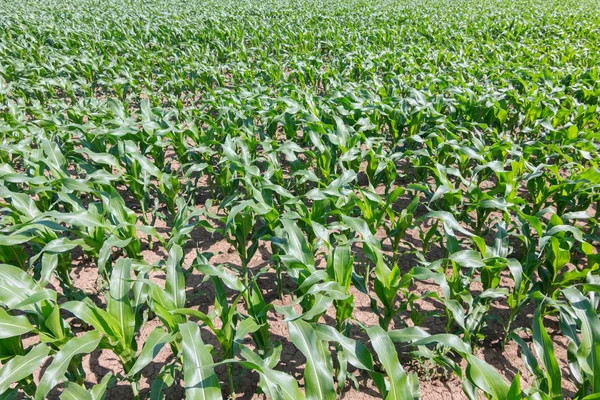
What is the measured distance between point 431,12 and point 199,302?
13139 millimetres

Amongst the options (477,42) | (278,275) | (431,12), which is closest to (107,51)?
(278,275)

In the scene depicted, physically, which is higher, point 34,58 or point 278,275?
point 34,58

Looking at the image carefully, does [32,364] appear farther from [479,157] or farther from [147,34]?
[147,34]

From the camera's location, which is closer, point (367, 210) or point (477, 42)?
point (367, 210)

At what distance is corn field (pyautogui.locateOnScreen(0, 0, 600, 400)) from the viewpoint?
1685 mm

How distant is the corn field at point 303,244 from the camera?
1685mm

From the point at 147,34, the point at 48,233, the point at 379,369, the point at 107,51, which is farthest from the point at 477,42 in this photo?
the point at 48,233

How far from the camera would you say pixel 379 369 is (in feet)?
7.11

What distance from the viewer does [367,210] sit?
2.61m

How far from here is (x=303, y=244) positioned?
88.3 inches

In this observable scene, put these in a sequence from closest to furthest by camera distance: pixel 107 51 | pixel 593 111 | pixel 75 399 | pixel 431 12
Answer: pixel 75 399
pixel 593 111
pixel 107 51
pixel 431 12

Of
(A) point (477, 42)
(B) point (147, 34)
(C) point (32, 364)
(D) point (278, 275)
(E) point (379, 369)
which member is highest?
(B) point (147, 34)

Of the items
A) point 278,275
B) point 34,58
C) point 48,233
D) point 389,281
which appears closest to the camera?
point 389,281

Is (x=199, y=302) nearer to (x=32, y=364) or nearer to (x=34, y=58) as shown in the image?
(x=32, y=364)
